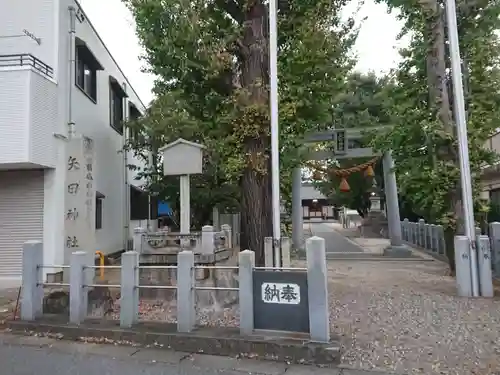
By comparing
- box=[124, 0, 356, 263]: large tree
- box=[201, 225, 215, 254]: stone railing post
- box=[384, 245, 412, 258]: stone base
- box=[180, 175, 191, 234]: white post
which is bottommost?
box=[384, 245, 412, 258]: stone base

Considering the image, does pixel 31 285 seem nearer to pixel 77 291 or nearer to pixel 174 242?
pixel 77 291

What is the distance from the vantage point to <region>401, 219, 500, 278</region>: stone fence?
9.84 meters

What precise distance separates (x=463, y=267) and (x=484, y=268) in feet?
1.24

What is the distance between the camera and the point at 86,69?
1386 cm

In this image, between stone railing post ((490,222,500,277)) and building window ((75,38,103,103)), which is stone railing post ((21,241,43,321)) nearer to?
building window ((75,38,103,103))

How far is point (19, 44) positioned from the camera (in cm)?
1103

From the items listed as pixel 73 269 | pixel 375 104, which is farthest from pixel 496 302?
pixel 375 104

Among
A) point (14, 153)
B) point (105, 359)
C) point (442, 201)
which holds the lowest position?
point (105, 359)

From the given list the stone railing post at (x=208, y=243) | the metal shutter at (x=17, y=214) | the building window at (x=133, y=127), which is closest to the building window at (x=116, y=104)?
the building window at (x=133, y=127)

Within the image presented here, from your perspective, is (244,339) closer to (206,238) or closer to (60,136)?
(206,238)

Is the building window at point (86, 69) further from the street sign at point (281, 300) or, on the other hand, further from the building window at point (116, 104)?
the street sign at point (281, 300)

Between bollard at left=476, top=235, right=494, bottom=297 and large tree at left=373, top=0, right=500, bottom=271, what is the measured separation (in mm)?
1400

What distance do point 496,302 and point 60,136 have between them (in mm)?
10359

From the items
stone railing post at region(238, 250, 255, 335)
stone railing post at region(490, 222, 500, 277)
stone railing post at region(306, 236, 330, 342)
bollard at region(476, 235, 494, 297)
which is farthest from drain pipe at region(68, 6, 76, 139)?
stone railing post at region(490, 222, 500, 277)
